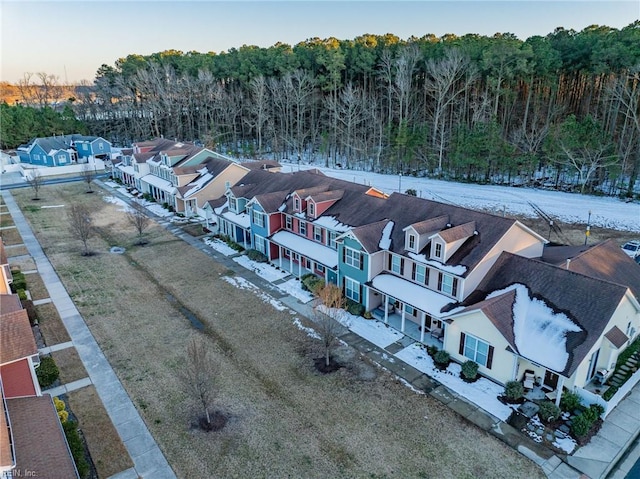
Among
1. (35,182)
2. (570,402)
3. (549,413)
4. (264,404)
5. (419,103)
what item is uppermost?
(419,103)

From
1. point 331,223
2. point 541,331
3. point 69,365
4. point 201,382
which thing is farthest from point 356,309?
point 69,365

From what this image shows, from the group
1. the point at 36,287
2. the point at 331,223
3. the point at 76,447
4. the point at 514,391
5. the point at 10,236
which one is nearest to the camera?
the point at 76,447

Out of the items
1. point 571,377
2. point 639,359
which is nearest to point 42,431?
point 571,377

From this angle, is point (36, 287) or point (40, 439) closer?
point (40, 439)

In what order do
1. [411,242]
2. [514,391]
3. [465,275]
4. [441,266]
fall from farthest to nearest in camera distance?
1. [411,242]
2. [441,266]
3. [465,275]
4. [514,391]

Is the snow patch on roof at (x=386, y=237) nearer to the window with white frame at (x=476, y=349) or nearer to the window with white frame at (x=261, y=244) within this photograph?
the window with white frame at (x=476, y=349)

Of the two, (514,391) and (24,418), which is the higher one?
(24,418)

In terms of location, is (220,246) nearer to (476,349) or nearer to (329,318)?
(329,318)
